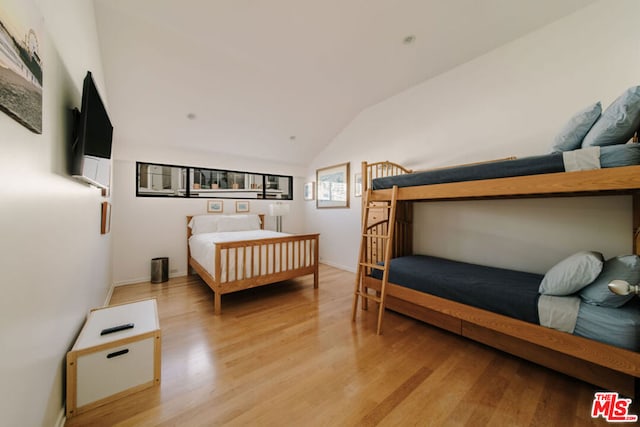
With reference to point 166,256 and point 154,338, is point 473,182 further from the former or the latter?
point 166,256

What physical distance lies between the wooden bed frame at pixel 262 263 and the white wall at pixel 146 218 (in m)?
0.64

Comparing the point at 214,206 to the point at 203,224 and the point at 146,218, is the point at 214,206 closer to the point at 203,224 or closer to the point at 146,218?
the point at 203,224

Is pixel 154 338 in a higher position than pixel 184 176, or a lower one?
lower

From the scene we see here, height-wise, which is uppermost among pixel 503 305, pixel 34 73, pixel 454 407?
pixel 34 73

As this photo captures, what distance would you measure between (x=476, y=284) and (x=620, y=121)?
4.53 feet

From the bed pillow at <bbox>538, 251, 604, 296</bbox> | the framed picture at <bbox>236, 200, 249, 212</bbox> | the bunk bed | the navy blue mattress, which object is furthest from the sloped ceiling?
the navy blue mattress

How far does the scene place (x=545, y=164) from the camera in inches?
61.7

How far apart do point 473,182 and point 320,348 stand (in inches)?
74.9

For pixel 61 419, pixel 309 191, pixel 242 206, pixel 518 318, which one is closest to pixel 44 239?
pixel 61 419

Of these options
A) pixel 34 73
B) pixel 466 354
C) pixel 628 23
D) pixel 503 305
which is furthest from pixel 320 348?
pixel 628 23

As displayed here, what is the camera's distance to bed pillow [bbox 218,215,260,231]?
4.29 m

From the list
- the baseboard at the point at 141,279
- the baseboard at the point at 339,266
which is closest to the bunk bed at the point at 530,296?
the baseboard at the point at 339,266

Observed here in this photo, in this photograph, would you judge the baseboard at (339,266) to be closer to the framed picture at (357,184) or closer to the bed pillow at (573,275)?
the framed picture at (357,184)

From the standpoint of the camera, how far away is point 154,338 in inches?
61.1
